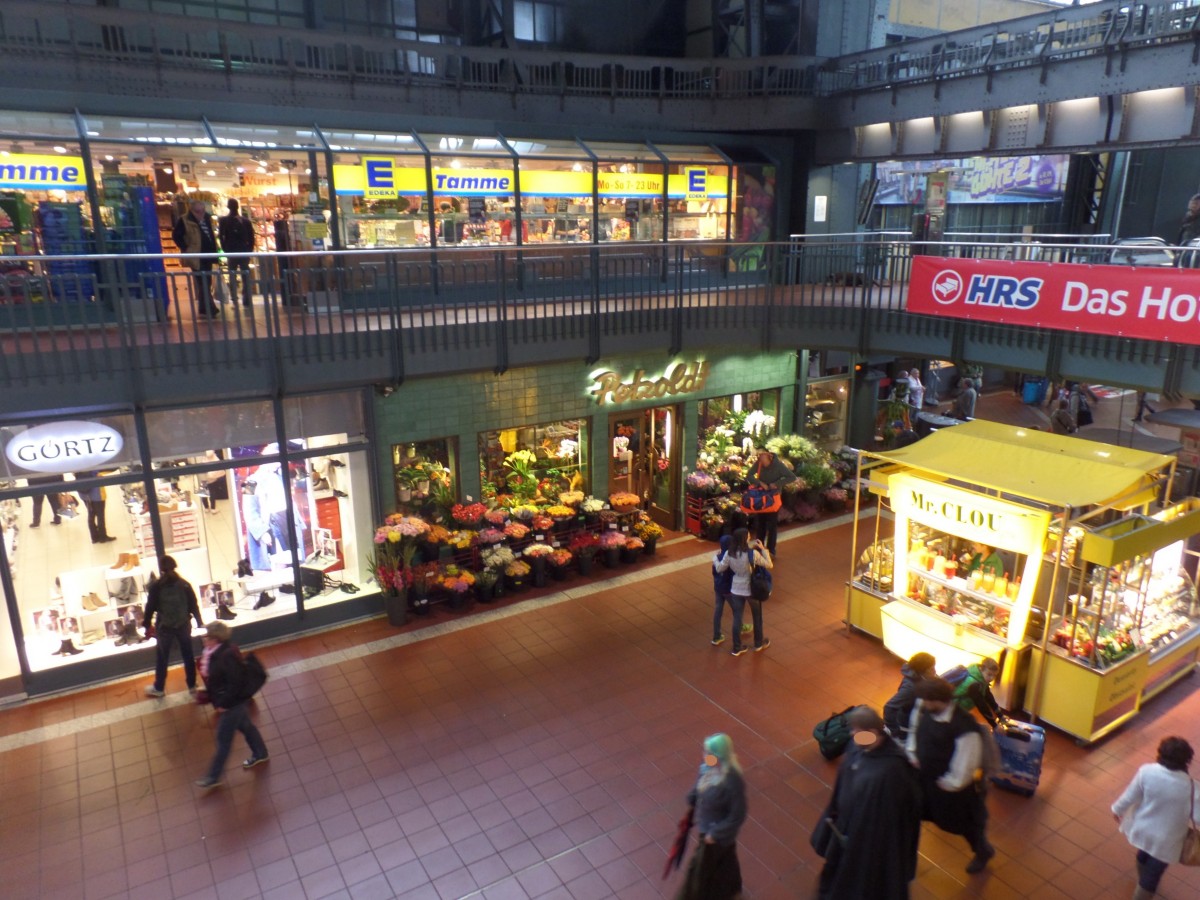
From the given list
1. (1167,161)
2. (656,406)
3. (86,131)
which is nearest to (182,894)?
(656,406)

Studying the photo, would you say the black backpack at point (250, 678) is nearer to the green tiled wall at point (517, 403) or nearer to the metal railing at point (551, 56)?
the green tiled wall at point (517, 403)

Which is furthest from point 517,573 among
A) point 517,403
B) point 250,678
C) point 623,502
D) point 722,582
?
point 250,678

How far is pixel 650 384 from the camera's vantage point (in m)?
13.4

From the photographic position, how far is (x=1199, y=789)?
19.5 feet

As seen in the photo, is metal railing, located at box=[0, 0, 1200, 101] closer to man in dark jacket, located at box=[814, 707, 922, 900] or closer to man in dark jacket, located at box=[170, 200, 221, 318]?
man in dark jacket, located at box=[170, 200, 221, 318]

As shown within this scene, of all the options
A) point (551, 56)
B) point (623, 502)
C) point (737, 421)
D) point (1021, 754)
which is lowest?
point (1021, 754)

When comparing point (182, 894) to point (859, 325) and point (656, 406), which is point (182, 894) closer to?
point (656, 406)

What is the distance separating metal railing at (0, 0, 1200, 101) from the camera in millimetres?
12367

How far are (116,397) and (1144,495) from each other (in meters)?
10.9

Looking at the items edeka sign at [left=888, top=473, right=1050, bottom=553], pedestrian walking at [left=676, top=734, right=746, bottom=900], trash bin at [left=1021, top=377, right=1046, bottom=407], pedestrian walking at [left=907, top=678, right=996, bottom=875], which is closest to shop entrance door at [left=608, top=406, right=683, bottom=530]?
edeka sign at [left=888, top=473, right=1050, bottom=553]

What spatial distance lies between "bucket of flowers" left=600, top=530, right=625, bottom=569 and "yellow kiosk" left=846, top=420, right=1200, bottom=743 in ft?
13.2

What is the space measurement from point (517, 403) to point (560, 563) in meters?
2.41

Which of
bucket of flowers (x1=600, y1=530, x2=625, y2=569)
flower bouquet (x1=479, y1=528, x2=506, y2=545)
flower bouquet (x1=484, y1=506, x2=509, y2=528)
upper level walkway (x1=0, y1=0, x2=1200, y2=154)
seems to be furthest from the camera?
bucket of flowers (x1=600, y1=530, x2=625, y2=569)

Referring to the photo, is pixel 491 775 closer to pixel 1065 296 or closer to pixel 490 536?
pixel 490 536
